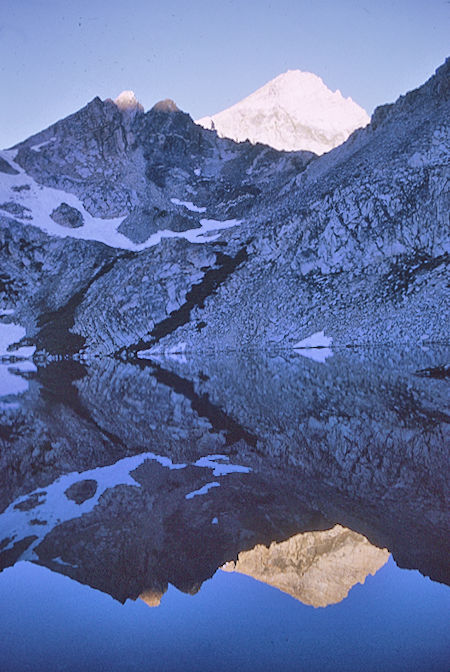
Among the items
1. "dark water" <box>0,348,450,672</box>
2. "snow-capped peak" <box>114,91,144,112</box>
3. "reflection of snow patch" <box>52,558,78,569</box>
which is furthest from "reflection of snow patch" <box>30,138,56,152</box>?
"reflection of snow patch" <box>52,558,78,569</box>

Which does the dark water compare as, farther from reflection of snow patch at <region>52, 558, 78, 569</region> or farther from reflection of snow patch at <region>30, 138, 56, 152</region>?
reflection of snow patch at <region>30, 138, 56, 152</region>

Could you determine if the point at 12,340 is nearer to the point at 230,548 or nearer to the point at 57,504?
the point at 57,504

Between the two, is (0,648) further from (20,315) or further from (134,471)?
(20,315)

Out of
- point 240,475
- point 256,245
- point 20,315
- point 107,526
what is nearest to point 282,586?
point 107,526

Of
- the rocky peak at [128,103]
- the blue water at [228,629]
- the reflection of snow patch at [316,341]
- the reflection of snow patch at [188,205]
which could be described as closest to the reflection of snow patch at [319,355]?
the reflection of snow patch at [316,341]

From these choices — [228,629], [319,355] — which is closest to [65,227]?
[319,355]

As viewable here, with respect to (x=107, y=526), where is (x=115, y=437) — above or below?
below

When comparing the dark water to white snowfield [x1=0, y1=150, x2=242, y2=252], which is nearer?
the dark water
